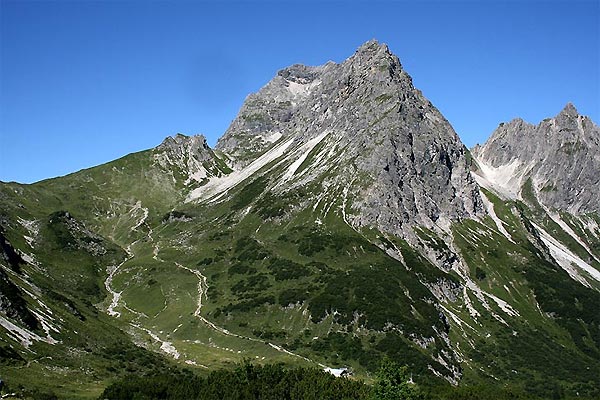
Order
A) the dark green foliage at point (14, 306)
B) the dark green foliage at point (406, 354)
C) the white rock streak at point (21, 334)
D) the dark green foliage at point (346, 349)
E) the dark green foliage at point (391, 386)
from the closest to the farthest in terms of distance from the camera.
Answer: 1. the dark green foliage at point (391, 386)
2. the white rock streak at point (21, 334)
3. the dark green foliage at point (14, 306)
4. the dark green foliage at point (346, 349)
5. the dark green foliage at point (406, 354)

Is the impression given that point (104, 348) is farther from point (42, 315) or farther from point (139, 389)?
point (139, 389)

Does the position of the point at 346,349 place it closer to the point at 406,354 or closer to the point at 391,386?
the point at 406,354

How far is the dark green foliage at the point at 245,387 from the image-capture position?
9981cm

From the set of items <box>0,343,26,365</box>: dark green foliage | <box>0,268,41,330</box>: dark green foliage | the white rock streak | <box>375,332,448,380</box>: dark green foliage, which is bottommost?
<box>0,343,26,365</box>: dark green foliage

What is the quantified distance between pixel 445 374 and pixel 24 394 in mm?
141227

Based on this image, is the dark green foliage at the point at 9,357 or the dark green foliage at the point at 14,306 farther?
the dark green foliage at the point at 14,306

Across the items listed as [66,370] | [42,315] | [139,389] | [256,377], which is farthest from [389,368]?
[42,315]

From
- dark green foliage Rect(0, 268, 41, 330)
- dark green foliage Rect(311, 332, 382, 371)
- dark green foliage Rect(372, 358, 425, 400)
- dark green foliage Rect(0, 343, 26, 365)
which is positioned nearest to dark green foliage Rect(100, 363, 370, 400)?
dark green foliage Rect(372, 358, 425, 400)

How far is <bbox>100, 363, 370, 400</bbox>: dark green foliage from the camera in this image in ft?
327

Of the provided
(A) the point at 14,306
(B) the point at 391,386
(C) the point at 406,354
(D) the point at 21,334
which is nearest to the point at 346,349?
(C) the point at 406,354

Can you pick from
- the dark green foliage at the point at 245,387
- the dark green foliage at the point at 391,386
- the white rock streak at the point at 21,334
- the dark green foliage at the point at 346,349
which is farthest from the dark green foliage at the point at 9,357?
the dark green foliage at the point at 346,349

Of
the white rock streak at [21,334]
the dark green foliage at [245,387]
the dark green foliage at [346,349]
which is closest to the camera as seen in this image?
the dark green foliage at [245,387]

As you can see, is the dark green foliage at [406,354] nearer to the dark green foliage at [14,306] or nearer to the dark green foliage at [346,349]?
the dark green foliage at [346,349]

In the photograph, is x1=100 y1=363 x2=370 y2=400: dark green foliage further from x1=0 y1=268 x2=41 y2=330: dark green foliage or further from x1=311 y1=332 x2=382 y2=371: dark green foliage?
x1=311 y1=332 x2=382 y2=371: dark green foliage
